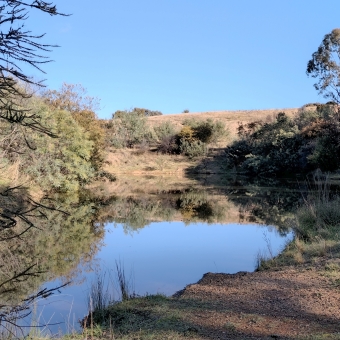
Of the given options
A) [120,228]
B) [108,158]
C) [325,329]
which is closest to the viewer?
[325,329]

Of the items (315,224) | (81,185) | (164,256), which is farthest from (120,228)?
(81,185)

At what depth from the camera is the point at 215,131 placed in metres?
42.7

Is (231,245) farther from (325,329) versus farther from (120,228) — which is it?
(325,329)

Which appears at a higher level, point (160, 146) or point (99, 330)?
point (160, 146)

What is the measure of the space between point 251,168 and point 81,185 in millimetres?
15241

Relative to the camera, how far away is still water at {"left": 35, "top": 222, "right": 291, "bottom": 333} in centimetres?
709

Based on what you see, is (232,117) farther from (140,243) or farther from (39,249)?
(39,249)

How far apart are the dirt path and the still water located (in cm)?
133

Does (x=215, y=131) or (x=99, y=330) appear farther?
(x=215, y=131)

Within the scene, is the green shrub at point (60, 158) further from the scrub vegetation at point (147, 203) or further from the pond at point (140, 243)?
the pond at point (140, 243)

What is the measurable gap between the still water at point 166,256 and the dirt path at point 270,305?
4.36 feet

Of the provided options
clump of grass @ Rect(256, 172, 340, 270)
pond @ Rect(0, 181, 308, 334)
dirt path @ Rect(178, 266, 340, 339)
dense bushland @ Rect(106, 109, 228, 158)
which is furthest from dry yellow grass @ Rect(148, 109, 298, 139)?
dirt path @ Rect(178, 266, 340, 339)

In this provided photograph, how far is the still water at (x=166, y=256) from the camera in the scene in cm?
709

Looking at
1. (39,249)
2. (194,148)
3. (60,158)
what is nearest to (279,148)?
(194,148)
